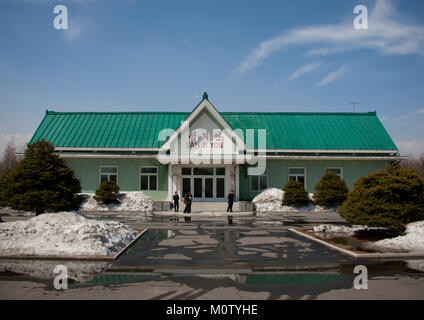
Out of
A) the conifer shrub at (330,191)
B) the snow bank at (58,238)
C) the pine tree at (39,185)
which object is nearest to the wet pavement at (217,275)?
the snow bank at (58,238)

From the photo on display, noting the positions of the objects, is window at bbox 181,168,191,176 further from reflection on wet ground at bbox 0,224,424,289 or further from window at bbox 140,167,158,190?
reflection on wet ground at bbox 0,224,424,289

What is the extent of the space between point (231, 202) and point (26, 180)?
14778mm

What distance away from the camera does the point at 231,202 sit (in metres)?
25.2

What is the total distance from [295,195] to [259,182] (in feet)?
14.0

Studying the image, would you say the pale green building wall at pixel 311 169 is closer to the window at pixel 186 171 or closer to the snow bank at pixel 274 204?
the snow bank at pixel 274 204

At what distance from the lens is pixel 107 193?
26.2 meters

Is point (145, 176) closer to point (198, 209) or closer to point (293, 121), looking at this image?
point (198, 209)

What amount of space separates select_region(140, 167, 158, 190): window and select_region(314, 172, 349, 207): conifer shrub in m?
12.8

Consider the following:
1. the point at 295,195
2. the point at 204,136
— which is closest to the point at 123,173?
the point at 204,136

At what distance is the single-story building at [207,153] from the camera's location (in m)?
28.0

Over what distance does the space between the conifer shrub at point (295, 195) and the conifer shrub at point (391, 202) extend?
13.1 metres

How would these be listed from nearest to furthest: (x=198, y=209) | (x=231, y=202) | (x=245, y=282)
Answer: (x=245, y=282), (x=231, y=202), (x=198, y=209)
